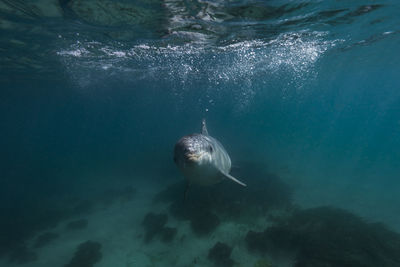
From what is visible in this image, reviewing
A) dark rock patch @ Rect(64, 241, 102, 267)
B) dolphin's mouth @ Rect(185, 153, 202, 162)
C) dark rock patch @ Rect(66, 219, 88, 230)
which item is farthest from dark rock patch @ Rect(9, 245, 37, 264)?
dolphin's mouth @ Rect(185, 153, 202, 162)

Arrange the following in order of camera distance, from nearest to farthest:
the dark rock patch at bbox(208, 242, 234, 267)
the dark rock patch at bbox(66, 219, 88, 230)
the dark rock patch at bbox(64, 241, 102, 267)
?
the dark rock patch at bbox(208, 242, 234, 267) → the dark rock patch at bbox(64, 241, 102, 267) → the dark rock patch at bbox(66, 219, 88, 230)

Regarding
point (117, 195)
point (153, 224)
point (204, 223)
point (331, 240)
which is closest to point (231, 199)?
point (204, 223)

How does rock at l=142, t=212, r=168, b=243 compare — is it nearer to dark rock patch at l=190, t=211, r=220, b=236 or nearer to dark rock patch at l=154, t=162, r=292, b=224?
dark rock patch at l=154, t=162, r=292, b=224

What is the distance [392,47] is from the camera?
858 inches

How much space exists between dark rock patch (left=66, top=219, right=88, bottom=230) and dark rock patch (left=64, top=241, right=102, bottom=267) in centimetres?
333

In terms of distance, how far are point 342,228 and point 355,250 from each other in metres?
1.88

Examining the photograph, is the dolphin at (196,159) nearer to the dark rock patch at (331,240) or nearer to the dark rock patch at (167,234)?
the dark rock patch at (331,240)

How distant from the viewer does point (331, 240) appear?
29.1 feet

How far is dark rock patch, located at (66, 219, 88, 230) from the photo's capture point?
15.9 meters

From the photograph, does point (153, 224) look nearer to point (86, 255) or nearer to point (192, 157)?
point (86, 255)

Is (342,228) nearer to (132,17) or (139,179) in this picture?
(132,17)

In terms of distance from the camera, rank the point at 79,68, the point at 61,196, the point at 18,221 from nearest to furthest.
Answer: the point at 18,221
the point at 79,68
the point at 61,196

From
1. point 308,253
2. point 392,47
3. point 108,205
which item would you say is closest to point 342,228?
point 308,253

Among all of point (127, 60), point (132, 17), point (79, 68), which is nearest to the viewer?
point (132, 17)
